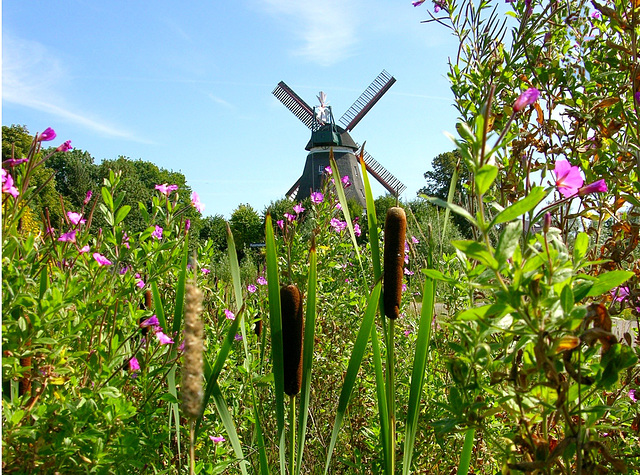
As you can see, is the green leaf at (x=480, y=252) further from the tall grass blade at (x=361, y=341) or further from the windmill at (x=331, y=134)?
the windmill at (x=331, y=134)

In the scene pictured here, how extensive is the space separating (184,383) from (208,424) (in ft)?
3.51

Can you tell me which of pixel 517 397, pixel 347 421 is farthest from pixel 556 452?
pixel 347 421

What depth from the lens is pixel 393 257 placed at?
4.00 ft

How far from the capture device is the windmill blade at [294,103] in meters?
30.2

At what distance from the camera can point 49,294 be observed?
1236 millimetres

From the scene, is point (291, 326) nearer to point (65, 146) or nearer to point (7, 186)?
point (7, 186)

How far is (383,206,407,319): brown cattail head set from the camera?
46.9 inches

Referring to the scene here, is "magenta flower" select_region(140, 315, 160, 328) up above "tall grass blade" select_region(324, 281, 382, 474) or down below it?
above

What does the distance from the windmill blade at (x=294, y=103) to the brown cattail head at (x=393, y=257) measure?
29.5 metres

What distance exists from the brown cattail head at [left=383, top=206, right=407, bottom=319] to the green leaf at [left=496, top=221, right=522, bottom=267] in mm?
384

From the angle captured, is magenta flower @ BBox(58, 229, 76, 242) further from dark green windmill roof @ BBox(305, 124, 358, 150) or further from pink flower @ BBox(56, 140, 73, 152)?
dark green windmill roof @ BBox(305, 124, 358, 150)

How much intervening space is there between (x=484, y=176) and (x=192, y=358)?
499 mm

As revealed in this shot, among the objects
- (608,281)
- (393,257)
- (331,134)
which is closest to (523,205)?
(608,281)

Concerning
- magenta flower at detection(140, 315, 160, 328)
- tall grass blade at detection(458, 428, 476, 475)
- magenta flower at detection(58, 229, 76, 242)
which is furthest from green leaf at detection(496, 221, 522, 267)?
magenta flower at detection(58, 229, 76, 242)
